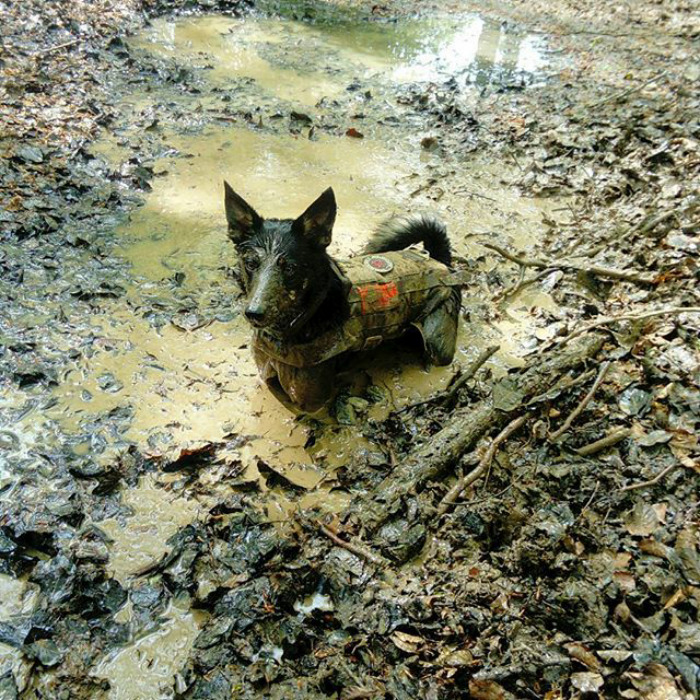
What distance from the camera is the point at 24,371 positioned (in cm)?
421

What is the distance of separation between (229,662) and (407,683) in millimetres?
846

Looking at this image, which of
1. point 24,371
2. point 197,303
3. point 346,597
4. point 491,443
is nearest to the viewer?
point 346,597

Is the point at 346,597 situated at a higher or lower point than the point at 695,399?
lower

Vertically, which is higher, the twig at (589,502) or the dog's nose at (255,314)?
the dog's nose at (255,314)

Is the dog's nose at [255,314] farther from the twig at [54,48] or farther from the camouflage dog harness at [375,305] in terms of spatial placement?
the twig at [54,48]

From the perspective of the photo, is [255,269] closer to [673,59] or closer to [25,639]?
[25,639]

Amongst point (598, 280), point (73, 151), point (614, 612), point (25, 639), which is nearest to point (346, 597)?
point (614, 612)

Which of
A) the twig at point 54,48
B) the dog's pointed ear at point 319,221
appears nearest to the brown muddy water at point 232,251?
the twig at point 54,48

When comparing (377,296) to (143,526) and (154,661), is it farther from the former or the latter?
(154,661)

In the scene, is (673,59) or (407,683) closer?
(407,683)

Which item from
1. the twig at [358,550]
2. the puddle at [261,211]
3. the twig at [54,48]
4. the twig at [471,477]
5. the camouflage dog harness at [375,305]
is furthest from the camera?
the twig at [54,48]

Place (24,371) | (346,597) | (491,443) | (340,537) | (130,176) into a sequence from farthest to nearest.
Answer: (130,176) → (24,371) → (491,443) → (340,537) → (346,597)

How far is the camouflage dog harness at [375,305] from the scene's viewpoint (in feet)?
12.2

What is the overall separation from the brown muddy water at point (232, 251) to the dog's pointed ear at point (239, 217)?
128cm
